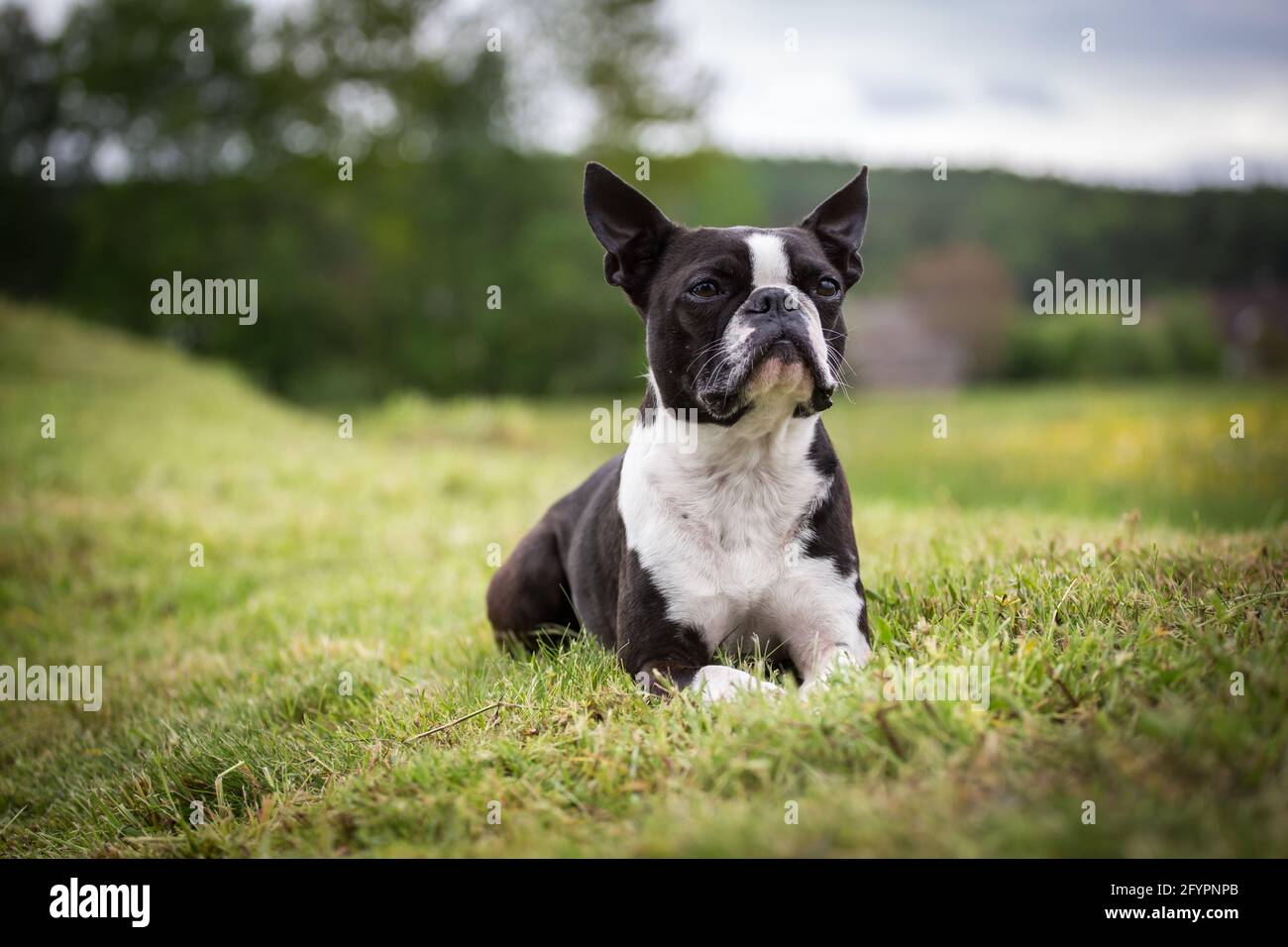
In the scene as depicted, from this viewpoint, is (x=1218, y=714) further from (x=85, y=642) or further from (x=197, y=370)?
(x=197, y=370)

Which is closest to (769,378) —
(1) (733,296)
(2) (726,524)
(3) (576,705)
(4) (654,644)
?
(1) (733,296)

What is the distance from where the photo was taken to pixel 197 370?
63.9 feet

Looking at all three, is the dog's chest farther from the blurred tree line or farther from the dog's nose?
the blurred tree line

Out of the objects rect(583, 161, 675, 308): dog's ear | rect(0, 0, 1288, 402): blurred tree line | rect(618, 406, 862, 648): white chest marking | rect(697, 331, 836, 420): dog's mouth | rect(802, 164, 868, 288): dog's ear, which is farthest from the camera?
rect(0, 0, 1288, 402): blurred tree line

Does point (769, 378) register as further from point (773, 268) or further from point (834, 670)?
point (834, 670)

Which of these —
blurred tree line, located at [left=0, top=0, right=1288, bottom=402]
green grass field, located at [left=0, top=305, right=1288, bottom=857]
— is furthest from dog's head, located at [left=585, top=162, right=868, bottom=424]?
blurred tree line, located at [left=0, top=0, right=1288, bottom=402]

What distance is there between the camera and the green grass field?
237 cm

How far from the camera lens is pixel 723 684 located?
336 centimetres

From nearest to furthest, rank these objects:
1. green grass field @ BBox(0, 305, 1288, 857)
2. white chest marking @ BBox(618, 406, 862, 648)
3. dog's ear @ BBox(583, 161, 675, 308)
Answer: green grass field @ BBox(0, 305, 1288, 857) < white chest marking @ BBox(618, 406, 862, 648) < dog's ear @ BBox(583, 161, 675, 308)

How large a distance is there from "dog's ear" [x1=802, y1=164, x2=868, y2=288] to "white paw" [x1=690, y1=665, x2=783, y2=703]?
1.64m

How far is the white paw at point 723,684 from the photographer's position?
3.21 m

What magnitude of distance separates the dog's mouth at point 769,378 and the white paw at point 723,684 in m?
0.89

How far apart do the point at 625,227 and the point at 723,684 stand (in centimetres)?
179
